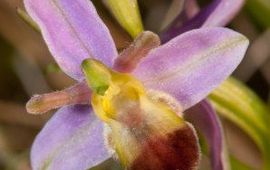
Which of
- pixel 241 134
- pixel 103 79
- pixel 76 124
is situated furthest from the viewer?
pixel 241 134

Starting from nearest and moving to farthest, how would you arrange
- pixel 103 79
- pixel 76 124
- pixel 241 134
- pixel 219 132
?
pixel 103 79
pixel 76 124
pixel 219 132
pixel 241 134

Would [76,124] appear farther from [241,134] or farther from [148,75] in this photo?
[241,134]

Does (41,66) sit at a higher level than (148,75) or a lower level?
lower

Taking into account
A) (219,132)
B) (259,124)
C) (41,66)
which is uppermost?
(219,132)

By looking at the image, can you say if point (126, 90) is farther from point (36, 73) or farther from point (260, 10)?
point (36, 73)

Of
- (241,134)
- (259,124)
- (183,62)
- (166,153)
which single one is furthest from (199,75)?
(241,134)

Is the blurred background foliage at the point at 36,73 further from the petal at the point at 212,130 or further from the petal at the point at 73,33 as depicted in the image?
the petal at the point at 73,33

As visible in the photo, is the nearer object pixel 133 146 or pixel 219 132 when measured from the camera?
pixel 133 146

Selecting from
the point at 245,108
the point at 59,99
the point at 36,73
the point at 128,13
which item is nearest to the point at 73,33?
the point at 59,99
